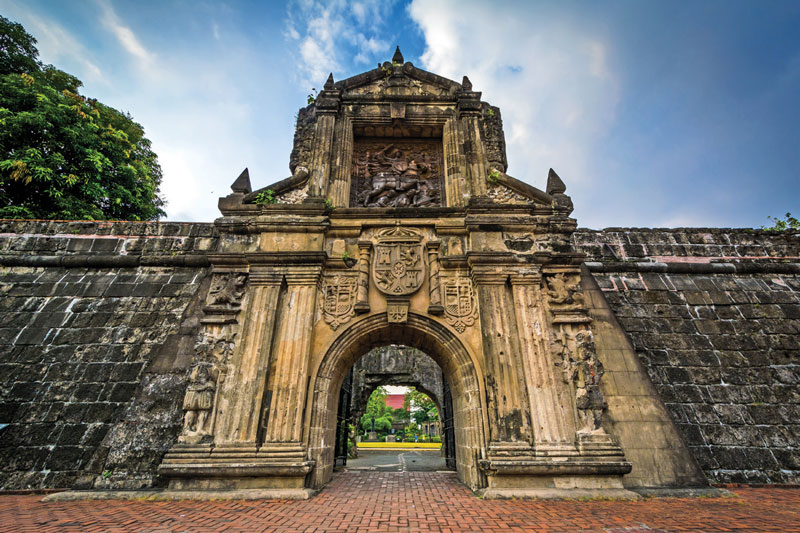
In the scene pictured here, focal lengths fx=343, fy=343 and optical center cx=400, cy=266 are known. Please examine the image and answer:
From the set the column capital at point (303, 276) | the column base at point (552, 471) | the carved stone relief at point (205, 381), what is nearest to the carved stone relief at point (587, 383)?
the column base at point (552, 471)

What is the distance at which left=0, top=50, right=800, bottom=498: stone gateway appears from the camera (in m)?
5.37

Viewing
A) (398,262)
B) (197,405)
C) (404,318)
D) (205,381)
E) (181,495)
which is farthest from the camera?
(398,262)

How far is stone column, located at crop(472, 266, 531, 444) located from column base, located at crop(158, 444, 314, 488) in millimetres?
3010

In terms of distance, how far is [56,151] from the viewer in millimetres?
12266

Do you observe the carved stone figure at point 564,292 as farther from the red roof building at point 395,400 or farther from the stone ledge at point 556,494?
the red roof building at point 395,400

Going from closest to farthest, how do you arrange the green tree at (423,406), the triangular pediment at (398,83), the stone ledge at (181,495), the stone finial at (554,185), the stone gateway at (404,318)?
the stone ledge at (181,495), the stone gateway at (404,318), the stone finial at (554,185), the triangular pediment at (398,83), the green tree at (423,406)

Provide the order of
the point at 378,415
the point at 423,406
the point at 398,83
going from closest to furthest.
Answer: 1. the point at 398,83
2. the point at 423,406
3. the point at 378,415

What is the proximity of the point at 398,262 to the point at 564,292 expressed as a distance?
318 cm

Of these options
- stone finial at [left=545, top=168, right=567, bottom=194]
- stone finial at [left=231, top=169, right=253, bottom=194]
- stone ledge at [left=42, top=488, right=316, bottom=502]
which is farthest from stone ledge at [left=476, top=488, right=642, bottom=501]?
stone finial at [left=231, top=169, right=253, bottom=194]

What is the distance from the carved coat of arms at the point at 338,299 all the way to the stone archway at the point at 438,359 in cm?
26

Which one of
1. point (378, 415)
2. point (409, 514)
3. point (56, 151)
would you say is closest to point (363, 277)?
point (409, 514)

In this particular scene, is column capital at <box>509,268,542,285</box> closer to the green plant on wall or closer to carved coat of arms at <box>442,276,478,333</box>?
carved coat of arms at <box>442,276,478,333</box>

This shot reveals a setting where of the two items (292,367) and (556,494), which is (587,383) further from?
(292,367)

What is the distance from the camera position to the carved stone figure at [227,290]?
624 centimetres
